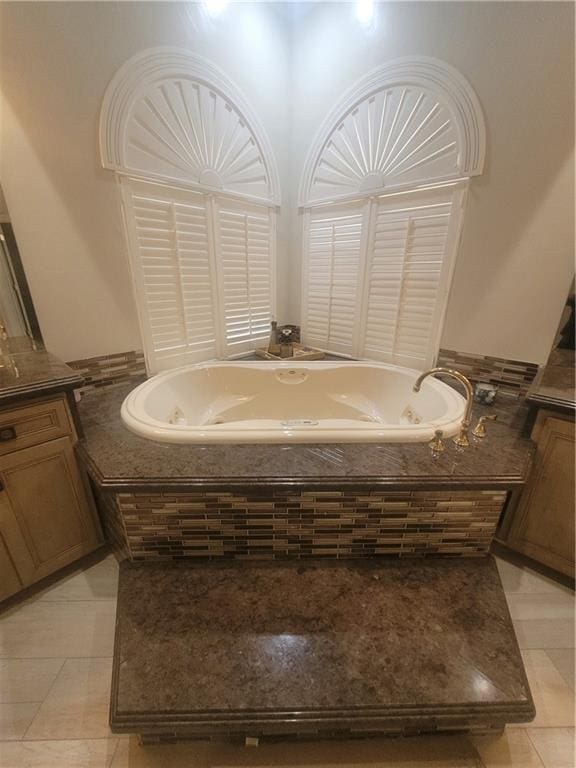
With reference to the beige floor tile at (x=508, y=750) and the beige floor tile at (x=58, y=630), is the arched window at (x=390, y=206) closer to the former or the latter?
the beige floor tile at (x=508, y=750)

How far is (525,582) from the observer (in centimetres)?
139

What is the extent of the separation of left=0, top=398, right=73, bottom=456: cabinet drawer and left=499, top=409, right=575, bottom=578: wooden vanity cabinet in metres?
1.95

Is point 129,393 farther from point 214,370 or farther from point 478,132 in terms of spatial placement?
point 478,132

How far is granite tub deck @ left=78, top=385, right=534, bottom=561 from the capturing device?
3.49ft

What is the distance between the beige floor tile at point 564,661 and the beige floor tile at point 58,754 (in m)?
1.53

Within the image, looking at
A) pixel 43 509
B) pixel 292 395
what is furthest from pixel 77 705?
pixel 292 395

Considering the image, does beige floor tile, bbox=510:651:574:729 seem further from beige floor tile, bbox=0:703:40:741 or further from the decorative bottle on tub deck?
→ the decorative bottle on tub deck

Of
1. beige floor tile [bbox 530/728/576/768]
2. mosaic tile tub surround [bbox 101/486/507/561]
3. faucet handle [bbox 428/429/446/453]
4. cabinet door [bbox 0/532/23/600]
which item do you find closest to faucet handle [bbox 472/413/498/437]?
faucet handle [bbox 428/429/446/453]

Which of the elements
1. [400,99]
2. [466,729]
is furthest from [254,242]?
[466,729]

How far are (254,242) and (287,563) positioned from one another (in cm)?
212

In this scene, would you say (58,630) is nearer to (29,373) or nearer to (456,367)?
(29,373)

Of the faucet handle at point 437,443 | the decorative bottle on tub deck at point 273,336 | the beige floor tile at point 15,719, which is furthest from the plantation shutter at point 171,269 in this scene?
the faucet handle at point 437,443

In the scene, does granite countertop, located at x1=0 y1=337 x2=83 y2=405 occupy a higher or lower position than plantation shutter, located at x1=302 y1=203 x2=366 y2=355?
lower

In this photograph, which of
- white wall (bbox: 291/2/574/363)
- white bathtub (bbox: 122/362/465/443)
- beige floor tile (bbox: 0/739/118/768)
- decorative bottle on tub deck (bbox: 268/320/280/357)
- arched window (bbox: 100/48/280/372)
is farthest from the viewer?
decorative bottle on tub deck (bbox: 268/320/280/357)
